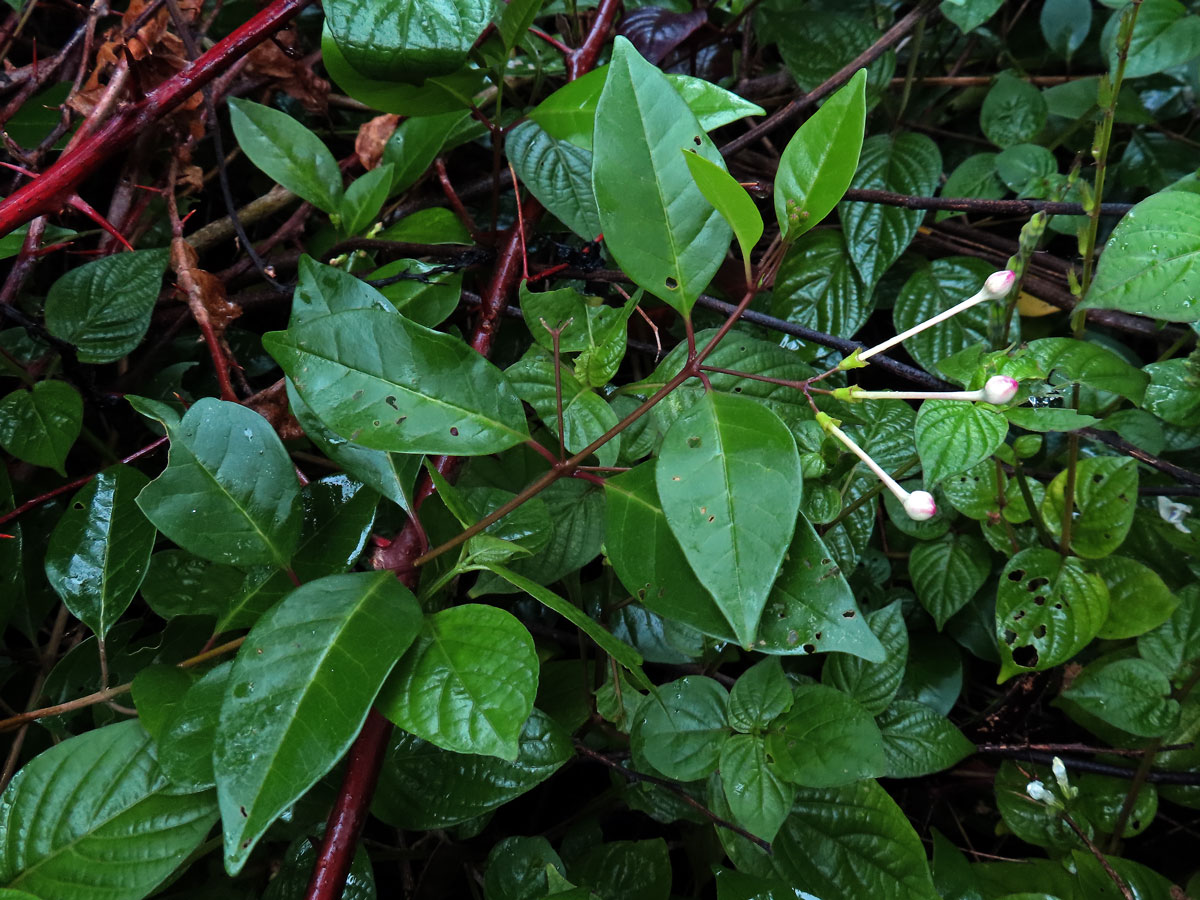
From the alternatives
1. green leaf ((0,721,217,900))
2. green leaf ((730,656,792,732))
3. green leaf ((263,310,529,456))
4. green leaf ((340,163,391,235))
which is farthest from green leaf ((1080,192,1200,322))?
green leaf ((0,721,217,900))

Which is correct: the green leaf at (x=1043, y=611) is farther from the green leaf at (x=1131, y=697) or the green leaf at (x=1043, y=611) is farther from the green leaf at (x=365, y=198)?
the green leaf at (x=365, y=198)

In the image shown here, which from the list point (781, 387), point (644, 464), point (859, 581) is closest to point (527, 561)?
point (644, 464)

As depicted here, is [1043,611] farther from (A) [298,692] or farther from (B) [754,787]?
(A) [298,692]

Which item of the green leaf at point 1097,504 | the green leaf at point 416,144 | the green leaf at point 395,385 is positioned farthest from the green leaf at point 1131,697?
the green leaf at point 416,144

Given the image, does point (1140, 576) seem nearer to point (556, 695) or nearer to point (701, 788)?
point (701, 788)

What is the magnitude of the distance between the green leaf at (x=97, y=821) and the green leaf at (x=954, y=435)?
0.68 meters

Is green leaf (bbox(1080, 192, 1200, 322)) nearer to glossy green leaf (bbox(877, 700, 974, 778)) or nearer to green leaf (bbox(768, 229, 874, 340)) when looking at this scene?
green leaf (bbox(768, 229, 874, 340))

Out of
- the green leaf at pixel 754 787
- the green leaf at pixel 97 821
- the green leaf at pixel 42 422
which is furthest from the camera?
the green leaf at pixel 42 422

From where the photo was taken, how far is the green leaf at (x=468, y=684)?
1.84 ft

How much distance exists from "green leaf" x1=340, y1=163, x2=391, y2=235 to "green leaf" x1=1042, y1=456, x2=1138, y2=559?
3.12ft

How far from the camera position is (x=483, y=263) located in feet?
3.24

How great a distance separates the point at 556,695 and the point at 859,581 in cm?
47

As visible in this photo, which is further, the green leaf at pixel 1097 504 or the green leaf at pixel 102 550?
the green leaf at pixel 1097 504

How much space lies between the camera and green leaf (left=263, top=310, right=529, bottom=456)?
0.60m
